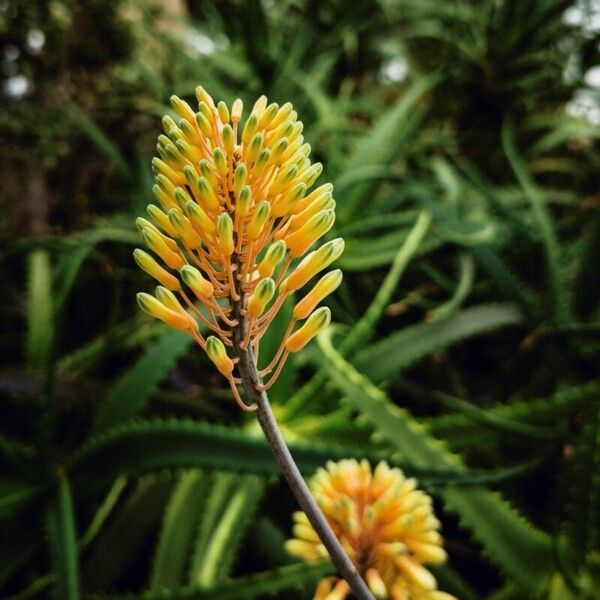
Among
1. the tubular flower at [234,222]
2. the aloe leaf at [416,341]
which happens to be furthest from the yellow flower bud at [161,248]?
the aloe leaf at [416,341]

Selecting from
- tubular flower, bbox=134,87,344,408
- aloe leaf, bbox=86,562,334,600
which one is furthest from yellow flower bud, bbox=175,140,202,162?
aloe leaf, bbox=86,562,334,600

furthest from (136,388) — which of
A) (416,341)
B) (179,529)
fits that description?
(416,341)

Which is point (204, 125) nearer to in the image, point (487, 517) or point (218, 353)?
point (218, 353)

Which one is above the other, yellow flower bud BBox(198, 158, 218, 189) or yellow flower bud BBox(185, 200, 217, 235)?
yellow flower bud BBox(198, 158, 218, 189)

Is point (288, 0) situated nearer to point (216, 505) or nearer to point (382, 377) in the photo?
point (382, 377)

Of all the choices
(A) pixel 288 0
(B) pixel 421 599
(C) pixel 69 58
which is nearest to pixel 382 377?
(B) pixel 421 599

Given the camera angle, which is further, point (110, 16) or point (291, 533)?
point (110, 16)

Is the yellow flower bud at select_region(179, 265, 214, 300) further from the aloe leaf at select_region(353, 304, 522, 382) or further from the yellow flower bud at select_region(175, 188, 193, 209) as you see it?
the aloe leaf at select_region(353, 304, 522, 382)
